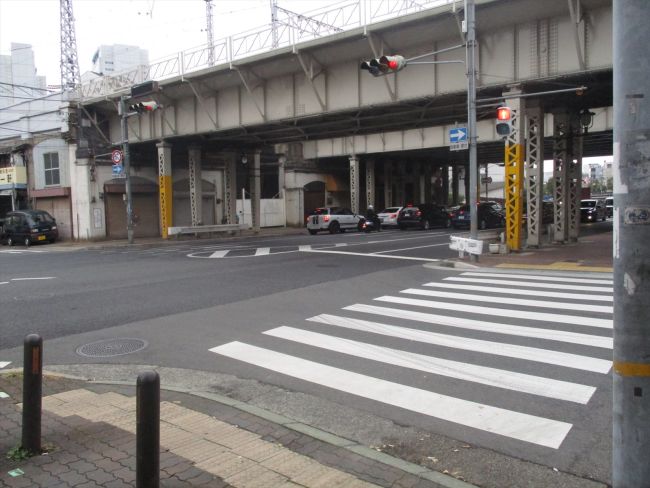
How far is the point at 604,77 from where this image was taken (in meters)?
17.8

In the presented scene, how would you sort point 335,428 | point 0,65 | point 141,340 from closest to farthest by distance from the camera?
point 335,428
point 141,340
point 0,65

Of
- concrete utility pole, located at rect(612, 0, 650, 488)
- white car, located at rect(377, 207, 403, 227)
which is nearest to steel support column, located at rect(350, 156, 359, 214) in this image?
white car, located at rect(377, 207, 403, 227)

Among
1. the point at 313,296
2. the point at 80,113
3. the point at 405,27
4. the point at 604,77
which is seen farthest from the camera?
the point at 80,113

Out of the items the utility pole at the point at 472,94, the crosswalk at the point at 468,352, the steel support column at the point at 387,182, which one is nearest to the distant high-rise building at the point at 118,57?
the steel support column at the point at 387,182

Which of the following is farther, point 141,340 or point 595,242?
point 595,242

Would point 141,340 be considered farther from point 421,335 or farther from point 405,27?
point 405,27

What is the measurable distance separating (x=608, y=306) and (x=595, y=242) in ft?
49.7

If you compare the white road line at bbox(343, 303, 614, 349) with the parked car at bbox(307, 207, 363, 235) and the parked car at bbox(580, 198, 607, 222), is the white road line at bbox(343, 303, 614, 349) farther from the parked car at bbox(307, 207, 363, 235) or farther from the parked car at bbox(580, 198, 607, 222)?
the parked car at bbox(580, 198, 607, 222)

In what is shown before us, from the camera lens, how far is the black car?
38.3m

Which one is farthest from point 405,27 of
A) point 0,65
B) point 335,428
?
point 0,65

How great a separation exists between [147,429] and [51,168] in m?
35.7

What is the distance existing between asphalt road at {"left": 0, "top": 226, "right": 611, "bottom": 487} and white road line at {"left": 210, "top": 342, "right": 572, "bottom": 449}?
0.02 meters

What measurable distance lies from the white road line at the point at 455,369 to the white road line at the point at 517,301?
3.72m

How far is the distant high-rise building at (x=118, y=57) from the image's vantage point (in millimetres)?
71812
